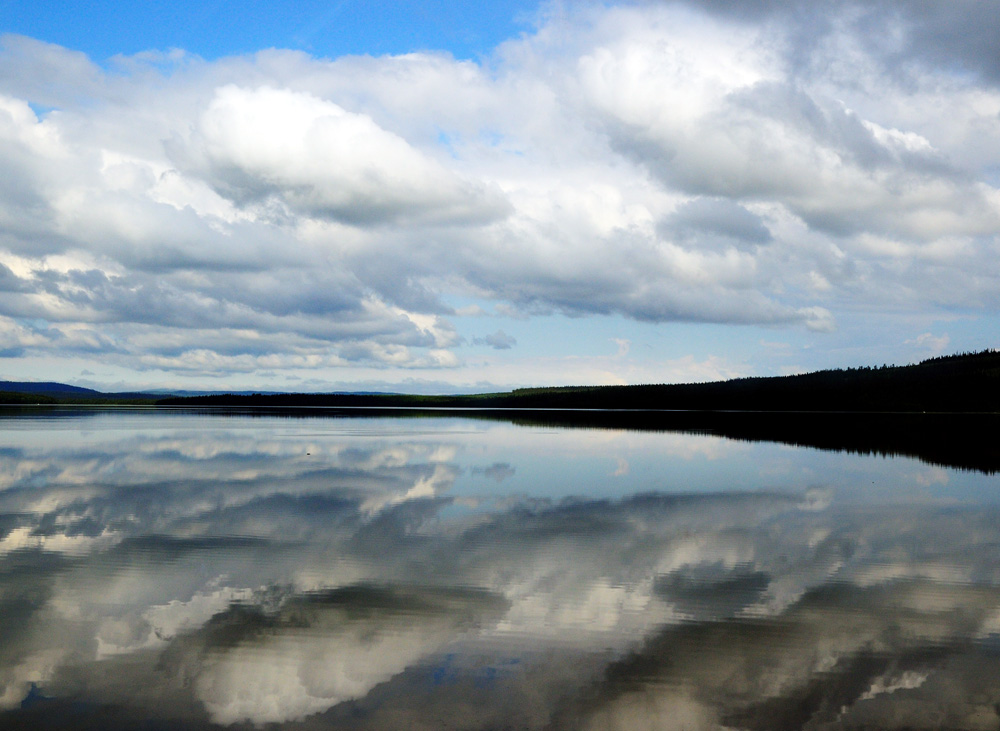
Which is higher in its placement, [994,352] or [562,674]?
[994,352]

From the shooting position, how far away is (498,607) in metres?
12.4

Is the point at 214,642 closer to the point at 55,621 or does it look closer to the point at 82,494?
the point at 55,621

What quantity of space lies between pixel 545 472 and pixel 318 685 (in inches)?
966

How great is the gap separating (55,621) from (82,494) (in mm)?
15932

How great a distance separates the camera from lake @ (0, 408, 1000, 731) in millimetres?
8711

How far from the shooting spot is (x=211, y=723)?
8.30 meters

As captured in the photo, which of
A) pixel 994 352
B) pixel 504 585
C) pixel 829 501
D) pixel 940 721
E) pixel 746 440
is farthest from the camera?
pixel 994 352

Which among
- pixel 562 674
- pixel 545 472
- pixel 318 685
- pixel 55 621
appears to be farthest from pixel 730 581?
pixel 545 472

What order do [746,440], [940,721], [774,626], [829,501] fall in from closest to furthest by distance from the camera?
[940,721] → [774,626] → [829,501] → [746,440]

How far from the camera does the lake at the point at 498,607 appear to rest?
8.71m

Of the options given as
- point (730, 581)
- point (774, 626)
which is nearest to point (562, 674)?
point (774, 626)

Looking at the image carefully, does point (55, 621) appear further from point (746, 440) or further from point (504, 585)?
point (746, 440)

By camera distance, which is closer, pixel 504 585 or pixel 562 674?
pixel 562 674

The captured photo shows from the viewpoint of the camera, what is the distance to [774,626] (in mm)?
11430
